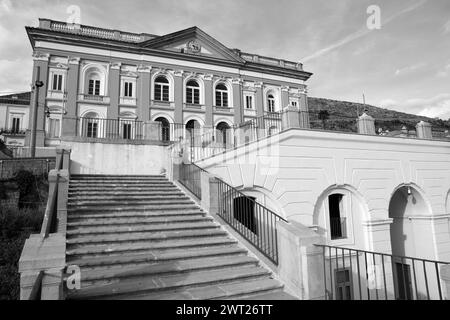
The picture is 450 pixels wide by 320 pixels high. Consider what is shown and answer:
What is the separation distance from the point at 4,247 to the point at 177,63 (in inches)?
885

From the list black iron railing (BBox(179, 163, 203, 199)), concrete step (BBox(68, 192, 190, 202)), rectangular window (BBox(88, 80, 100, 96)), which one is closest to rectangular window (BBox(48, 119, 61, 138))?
rectangular window (BBox(88, 80, 100, 96))

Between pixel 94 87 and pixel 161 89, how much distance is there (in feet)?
19.0

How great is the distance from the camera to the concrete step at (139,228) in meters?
7.05

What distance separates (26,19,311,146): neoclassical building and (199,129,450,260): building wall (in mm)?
11246

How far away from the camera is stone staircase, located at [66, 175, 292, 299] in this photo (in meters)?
5.39

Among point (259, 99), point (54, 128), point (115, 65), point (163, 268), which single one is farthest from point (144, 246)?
point (259, 99)

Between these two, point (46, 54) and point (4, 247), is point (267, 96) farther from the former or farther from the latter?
point (4, 247)

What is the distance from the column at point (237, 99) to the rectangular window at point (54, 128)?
15.7m

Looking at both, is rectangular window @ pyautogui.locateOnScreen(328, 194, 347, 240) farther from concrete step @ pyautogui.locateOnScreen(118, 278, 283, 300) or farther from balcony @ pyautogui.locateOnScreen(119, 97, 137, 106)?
balcony @ pyautogui.locateOnScreen(119, 97, 137, 106)

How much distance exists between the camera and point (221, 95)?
98.2 ft

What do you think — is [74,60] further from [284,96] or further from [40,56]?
[284,96]

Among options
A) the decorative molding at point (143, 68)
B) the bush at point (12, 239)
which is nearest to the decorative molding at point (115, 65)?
the decorative molding at point (143, 68)
